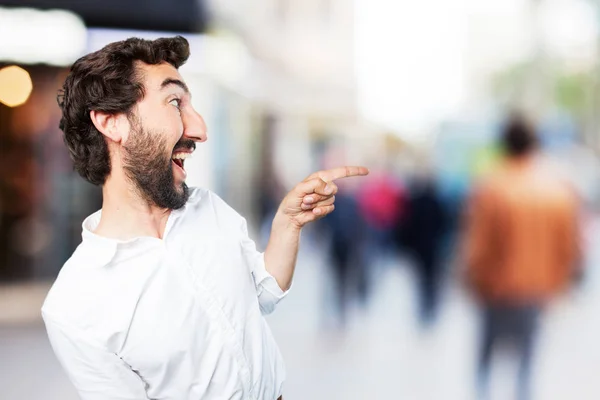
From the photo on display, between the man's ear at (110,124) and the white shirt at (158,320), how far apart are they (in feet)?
0.67

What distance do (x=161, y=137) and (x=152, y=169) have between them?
68mm

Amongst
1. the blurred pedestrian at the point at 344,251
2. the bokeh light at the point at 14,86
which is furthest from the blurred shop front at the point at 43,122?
the blurred pedestrian at the point at 344,251

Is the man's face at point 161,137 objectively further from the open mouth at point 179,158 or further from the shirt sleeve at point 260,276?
the shirt sleeve at point 260,276

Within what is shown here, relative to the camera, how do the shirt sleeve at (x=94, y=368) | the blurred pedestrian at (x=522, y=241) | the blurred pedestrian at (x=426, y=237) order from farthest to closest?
the blurred pedestrian at (x=426, y=237), the blurred pedestrian at (x=522, y=241), the shirt sleeve at (x=94, y=368)

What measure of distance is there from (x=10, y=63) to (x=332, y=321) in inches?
151

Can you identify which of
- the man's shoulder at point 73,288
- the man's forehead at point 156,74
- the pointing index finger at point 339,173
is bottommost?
the man's shoulder at point 73,288

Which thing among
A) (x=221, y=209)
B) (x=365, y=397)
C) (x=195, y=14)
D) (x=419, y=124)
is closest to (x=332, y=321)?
(x=365, y=397)

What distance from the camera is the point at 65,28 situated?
7.27 metres

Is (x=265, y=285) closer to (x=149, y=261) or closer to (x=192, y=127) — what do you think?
(x=149, y=261)

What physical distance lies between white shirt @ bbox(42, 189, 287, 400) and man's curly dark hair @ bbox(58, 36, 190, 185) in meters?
0.16

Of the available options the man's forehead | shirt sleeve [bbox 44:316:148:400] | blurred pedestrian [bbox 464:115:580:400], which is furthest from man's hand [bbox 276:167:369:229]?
blurred pedestrian [bbox 464:115:580:400]

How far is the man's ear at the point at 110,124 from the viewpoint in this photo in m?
1.60

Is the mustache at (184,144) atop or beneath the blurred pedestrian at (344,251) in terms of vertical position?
atop

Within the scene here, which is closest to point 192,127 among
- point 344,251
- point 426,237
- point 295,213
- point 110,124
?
point 110,124
